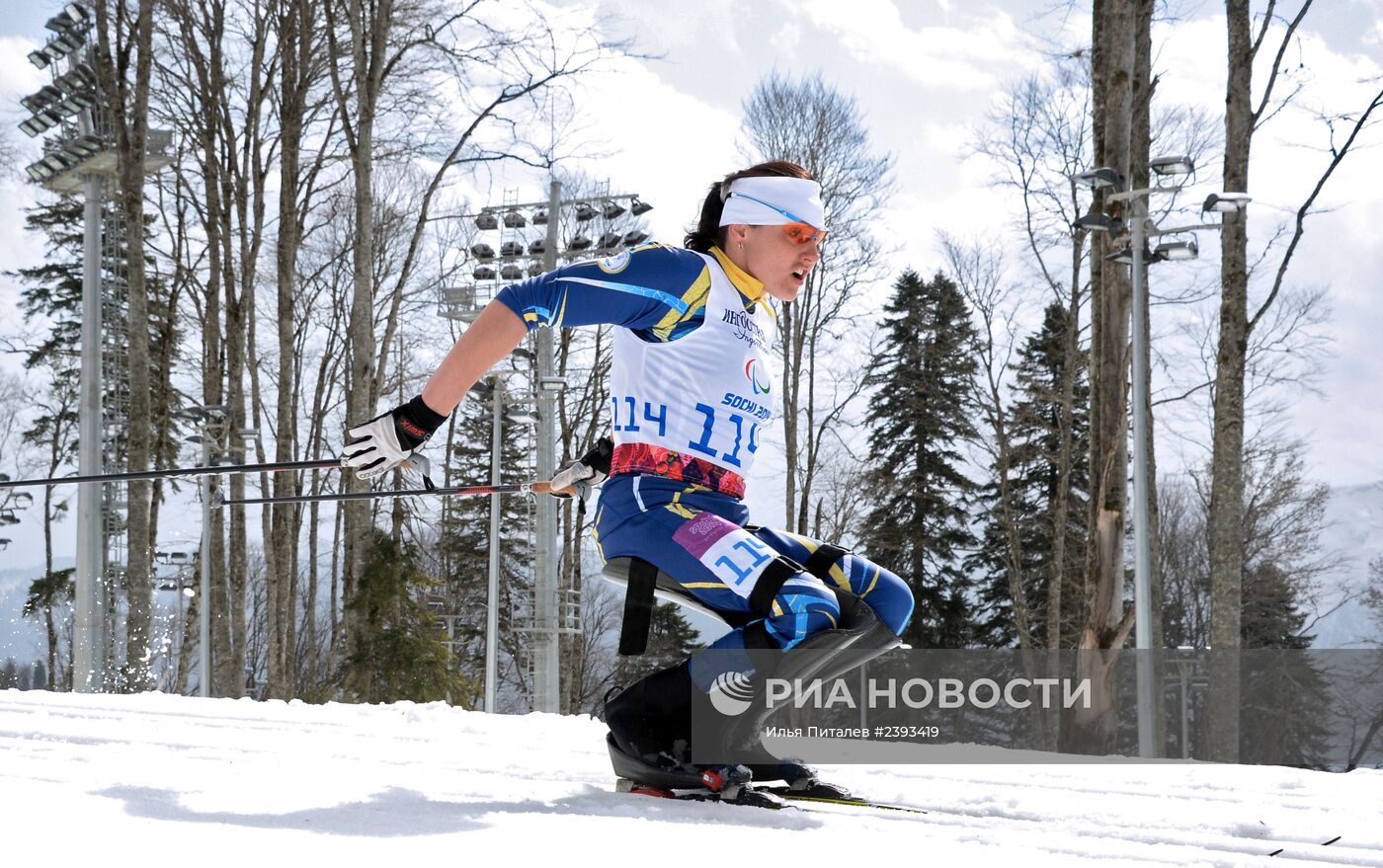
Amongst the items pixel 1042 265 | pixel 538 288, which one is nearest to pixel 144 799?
pixel 538 288

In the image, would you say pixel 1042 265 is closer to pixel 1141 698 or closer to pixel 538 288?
pixel 1141 698

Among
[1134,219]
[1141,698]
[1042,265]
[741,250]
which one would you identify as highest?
[1042,265]

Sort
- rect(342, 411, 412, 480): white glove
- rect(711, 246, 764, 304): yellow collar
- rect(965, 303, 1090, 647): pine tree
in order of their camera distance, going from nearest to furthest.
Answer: rect(342, 411, 412, 480): white glove
rect(711, 246, 764, 304): yellow collar
rect(965, 303, 1090, 647): pine tree

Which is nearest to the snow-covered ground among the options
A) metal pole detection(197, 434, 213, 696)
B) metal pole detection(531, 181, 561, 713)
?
metal pole detection(531, 181, 561, 713)

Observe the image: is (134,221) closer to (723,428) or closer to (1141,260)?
(1141,260)

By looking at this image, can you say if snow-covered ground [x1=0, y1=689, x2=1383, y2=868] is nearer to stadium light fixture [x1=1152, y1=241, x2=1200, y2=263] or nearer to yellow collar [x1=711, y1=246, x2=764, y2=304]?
yellow collar [x1=711, y1=246, x2=764, y2=304]

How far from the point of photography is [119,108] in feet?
47.8

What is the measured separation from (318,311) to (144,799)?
24.8 m

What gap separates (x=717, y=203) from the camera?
132 inches

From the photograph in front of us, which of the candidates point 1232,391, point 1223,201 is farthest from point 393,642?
point 1223,201

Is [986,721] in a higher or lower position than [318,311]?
lower

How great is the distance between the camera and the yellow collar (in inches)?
125

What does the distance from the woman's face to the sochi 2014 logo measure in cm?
21

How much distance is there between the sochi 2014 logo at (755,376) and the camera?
3105 mm
